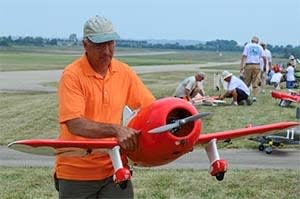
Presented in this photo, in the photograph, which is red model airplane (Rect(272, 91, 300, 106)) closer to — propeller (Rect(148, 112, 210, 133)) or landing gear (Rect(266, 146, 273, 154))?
landing gear (Rect(266, 146, 273, 154))

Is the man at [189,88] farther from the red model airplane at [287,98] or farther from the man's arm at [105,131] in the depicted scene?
the man's arm at [105,131]

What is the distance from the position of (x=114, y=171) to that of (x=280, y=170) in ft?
16.4

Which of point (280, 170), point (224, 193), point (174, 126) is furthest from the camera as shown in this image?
point (280, 170)

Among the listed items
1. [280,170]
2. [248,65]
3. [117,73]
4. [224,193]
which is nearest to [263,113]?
[248,65]

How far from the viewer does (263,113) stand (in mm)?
14312

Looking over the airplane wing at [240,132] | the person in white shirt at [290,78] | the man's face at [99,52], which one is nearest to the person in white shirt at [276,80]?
the person in white shirt at [290,78]

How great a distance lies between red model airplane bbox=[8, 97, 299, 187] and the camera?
323 centimetres

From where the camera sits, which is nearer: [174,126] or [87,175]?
[174,126]

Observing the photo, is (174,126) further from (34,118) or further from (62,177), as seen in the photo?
(34,118)

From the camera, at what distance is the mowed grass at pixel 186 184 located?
662 cm

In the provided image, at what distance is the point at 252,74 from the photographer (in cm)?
1752

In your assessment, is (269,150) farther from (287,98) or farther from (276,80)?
(276,80)

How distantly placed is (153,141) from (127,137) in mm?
134

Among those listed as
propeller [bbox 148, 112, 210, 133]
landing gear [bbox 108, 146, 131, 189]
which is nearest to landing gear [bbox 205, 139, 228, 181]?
propeller [bbox 148, 112, 210, 133]
